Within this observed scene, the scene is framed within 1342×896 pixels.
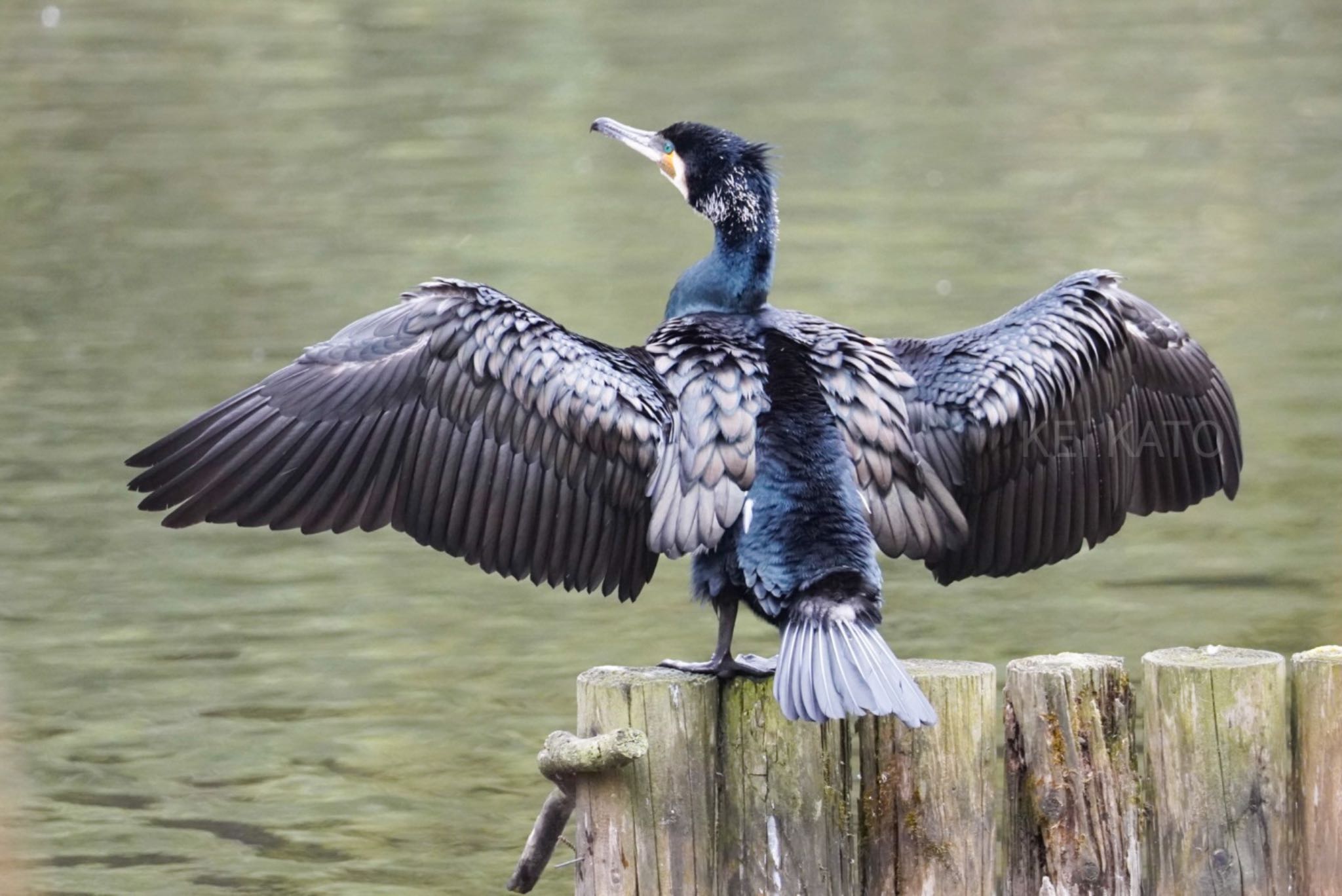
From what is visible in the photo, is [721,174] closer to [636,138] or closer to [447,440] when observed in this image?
[636,138]

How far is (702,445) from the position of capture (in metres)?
4.73

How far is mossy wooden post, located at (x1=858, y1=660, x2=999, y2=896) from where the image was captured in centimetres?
439

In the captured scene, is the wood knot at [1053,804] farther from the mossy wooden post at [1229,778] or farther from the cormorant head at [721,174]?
the cormorant head at [721,174]

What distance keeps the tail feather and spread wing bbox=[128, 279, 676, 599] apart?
66 centimetres

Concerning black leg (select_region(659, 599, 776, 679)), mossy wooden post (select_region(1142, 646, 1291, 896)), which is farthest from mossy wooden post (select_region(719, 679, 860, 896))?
mossy wooden post (select_region(1142, 646, 1291, 896))

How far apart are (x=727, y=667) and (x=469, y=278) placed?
8913mm

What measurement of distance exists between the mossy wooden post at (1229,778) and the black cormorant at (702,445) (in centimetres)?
69

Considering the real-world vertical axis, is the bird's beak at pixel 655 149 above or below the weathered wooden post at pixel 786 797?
above

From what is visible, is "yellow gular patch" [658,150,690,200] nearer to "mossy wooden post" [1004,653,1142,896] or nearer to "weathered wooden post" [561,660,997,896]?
"weathered wooden post" [561,660,997,896]

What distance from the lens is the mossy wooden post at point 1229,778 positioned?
437cm

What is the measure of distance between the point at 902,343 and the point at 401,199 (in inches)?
421

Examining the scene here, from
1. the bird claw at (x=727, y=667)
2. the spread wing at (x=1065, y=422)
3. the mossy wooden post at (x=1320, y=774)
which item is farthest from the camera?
the spread wing at (x=1065, y=422)

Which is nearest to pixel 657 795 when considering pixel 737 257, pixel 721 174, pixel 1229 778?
pixel 1229 778

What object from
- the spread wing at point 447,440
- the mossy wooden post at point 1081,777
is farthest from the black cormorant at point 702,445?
the mossy wooden post at point 1081,777
